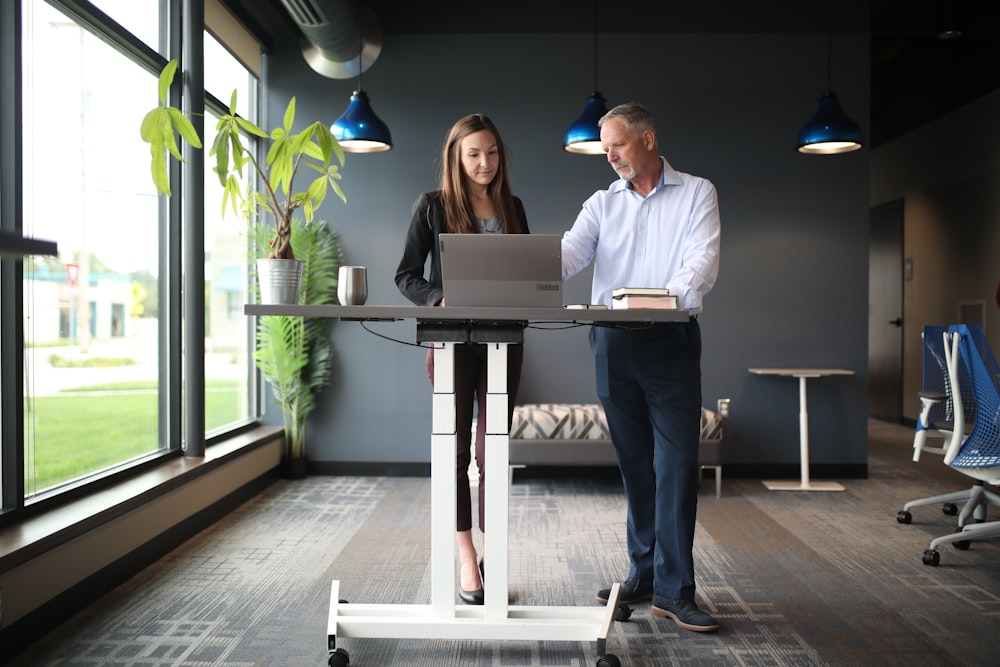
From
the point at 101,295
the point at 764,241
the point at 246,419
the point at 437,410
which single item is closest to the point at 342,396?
the point at 246,419

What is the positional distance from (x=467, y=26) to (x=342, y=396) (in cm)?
272

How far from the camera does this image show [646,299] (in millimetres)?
2059

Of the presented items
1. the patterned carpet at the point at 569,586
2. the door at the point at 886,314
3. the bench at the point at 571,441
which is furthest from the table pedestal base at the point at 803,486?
the door at the point at 886,314

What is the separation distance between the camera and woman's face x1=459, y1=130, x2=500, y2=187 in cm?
254

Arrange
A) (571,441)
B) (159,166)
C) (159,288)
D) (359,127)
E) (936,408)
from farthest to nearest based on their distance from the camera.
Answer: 1. (571,441)
2. (359,127)
3. (159,288)
4. (936,408)
5. (159,166)

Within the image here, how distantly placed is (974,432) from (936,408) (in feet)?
1.32

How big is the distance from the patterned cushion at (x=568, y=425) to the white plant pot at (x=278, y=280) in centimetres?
294

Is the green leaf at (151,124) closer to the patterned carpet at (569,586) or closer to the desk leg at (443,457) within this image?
the desk leg at (443,457)

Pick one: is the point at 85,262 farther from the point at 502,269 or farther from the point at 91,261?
the point at 502,269

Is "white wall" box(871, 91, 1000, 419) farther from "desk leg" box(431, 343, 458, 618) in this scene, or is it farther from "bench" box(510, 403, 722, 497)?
"desk leg" box(431, 343, 458, 618)

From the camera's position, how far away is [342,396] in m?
5.65

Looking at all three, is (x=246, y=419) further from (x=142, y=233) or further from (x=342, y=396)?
(x=142, y=233)

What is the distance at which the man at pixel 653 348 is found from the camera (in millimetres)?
2588

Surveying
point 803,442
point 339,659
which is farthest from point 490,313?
point 803,442
